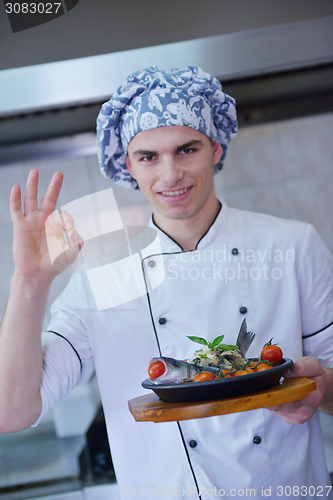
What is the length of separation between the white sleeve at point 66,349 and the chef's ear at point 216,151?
246 millimetres

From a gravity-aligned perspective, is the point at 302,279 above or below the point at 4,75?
below

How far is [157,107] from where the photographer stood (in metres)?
0.46

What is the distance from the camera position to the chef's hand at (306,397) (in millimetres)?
396

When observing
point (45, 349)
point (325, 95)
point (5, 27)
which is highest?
point (5, 27)

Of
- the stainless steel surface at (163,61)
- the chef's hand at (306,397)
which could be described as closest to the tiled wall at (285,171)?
the stainless steel surface at (163,61)

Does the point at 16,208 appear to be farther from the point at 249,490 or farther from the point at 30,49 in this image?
the point at 249,490

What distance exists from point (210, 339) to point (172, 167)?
208 mm

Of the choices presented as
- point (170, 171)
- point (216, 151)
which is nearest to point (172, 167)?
point (170, 171)

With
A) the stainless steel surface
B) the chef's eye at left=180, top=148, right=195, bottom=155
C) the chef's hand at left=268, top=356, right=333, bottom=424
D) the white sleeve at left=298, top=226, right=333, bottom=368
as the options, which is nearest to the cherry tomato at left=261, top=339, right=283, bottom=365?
the chef's hand at left=268, top=356, right=333, bottom=424

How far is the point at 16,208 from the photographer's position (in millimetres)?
428

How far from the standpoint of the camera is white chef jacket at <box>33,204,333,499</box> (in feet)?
1.53

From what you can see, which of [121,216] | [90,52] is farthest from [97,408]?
[90,52]

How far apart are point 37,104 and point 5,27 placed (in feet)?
0.32

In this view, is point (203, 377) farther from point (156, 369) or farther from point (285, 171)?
point (285, 171)
